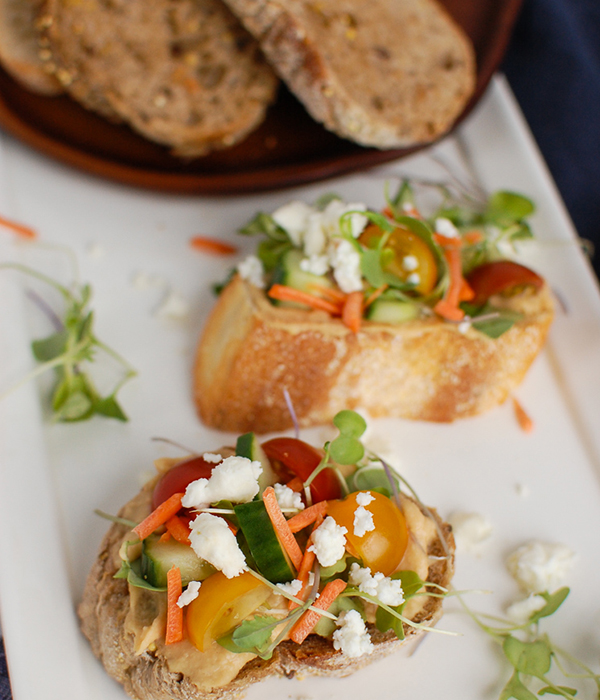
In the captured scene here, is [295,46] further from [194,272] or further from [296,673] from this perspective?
[296,673]

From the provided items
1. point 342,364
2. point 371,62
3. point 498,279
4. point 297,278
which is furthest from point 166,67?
point 498,279

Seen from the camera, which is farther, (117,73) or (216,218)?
(216,218)

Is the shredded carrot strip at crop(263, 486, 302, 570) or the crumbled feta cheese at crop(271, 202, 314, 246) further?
the crumbled feta cheese at crop(271, 202, 314, 246)

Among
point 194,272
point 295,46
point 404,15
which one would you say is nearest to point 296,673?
point 194,272

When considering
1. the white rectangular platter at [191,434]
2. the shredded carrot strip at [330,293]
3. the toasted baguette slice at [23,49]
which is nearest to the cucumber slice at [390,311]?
the shredded carrot strip at [330,293]

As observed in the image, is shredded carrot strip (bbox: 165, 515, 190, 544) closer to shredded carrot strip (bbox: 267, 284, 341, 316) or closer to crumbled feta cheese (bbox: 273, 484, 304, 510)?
crumbled feta cheese (bbox: 273, 484, 304, 510)

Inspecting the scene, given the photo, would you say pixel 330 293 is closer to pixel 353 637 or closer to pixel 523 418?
pixel 523 418

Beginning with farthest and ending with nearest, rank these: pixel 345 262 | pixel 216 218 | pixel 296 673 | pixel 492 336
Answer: pixel 216 218, pixel 492 336, pixel 345 262, pixel 296 673

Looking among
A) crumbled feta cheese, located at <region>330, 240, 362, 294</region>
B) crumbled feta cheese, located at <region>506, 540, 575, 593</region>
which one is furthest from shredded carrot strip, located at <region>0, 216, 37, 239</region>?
crumbled feta cheese, located at <region>506, 540, 575, 593</region>
